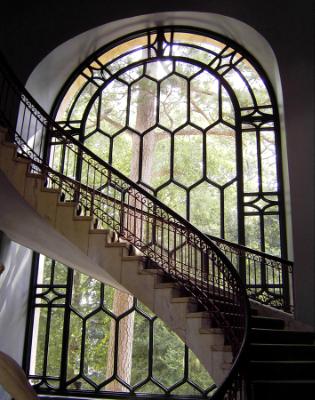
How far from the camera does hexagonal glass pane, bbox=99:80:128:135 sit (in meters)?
8.46

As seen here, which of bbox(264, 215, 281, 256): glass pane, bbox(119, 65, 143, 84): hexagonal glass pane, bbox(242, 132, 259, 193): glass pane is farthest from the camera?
bbox(119, 65, 143, 84): hexagonal glass pane

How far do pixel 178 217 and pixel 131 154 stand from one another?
308 cm

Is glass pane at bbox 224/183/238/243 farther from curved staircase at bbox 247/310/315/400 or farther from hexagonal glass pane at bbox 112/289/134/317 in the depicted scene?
curved staircase at bbox 247/310/315/400

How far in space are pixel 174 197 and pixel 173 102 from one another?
177 cm

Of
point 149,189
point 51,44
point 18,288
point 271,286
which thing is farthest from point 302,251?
point 51,44

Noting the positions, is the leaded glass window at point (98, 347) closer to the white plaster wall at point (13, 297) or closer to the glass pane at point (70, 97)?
the white plaster wall at point (13, 297)

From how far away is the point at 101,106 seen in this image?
8562 mm

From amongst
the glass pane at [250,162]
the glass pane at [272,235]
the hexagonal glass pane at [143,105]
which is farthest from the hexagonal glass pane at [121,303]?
the hexagonal glass pane at [143,105]

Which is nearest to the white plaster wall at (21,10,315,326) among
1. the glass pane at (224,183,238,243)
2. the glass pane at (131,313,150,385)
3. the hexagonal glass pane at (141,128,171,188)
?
the glass pane at (224,183,238,243)

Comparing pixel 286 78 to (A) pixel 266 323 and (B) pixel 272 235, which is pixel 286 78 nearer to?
(B) pixel 272 235

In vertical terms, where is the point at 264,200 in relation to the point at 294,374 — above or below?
above

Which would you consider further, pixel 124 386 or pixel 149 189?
pixel 149 189

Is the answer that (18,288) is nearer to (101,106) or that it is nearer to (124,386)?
(124,386)

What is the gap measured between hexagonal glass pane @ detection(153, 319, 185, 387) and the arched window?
1.71 meters
